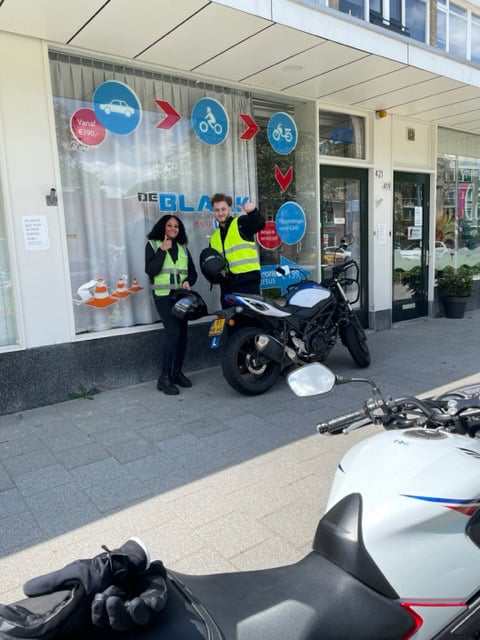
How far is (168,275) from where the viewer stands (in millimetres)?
4801

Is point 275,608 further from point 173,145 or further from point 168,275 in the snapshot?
point 173,145

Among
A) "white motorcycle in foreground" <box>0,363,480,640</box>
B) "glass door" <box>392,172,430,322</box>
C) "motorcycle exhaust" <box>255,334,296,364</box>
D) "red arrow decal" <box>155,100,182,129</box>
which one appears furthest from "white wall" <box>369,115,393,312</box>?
"white motorcycle in foreground" <box>0,363,480,640</box>

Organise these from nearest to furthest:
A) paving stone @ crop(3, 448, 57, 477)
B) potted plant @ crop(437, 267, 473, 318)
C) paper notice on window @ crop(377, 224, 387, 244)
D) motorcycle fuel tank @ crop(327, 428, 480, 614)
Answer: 1. motorcycle fuel tank @ crop(327, 428, 480, 614)
2. paving stone @ crop(3, 448, 57, 477)
3. paper notice on window @ crop(377, 224, 387, 244)
4. potted plant @ crop(437, 267, 473, 318)

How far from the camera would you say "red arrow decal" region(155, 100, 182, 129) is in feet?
17.0

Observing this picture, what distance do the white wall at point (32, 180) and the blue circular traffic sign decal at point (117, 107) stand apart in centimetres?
57

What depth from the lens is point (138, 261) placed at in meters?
5.17

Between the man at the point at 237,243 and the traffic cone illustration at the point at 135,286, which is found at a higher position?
the man at the point at 237,243

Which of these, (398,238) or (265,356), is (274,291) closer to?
(265,356)

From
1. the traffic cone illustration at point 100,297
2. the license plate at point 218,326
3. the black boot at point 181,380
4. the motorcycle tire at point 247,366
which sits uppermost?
the traffic cone illustration at point 100,297

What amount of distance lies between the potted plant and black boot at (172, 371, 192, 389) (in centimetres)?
533

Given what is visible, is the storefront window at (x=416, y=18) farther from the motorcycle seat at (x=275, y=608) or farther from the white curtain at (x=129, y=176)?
the motorcycle seat at (x=275, y=608)

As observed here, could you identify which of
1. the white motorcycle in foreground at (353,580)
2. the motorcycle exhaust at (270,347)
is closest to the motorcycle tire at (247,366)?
the motorcycle exhaust at (270,347)

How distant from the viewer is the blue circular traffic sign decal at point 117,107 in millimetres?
4781

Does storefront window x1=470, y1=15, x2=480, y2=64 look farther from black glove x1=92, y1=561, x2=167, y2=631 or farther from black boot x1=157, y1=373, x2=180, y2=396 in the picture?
black glove x1=92, y1=561, x2=167, y2=631
